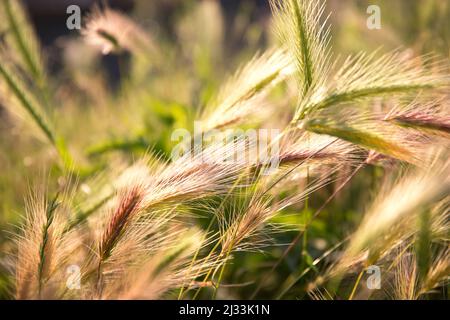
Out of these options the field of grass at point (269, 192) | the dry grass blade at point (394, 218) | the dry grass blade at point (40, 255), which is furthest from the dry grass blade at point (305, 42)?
the dry grass blade at point (40, 255)

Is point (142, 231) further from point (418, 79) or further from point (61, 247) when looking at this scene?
point (418, 79)

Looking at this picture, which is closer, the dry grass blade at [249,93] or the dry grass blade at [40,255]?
the dry grass blade at [40,255]

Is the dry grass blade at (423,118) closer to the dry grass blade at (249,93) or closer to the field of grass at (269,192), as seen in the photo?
the field of grass at (269,192)

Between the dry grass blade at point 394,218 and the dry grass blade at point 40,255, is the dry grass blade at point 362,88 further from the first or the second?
the dry grass blade at point 40,255

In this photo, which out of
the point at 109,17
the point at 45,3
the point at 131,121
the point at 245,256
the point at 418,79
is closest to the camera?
the point at 418,79

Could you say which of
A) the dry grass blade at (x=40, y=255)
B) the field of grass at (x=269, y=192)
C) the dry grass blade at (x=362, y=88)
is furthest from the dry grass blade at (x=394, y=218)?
the dry grass blade at (x=40, y=255)

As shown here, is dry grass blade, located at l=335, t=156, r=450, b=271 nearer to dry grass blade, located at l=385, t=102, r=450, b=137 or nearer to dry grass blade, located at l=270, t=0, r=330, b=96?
dry grass blade, located at l=385, t=102, r=450, b=137

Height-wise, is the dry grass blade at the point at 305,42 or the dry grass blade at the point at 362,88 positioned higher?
the dry grass blade at the point at 305,42

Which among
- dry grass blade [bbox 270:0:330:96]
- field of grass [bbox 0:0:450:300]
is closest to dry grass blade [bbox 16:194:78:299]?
field of grass [bbox 0:0:450:300]

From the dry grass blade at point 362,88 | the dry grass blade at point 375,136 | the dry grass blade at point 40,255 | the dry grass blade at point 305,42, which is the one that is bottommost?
the dry grass blade at point 40,255

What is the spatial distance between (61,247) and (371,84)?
0.67 metres

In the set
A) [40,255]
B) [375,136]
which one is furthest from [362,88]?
[40,255]
